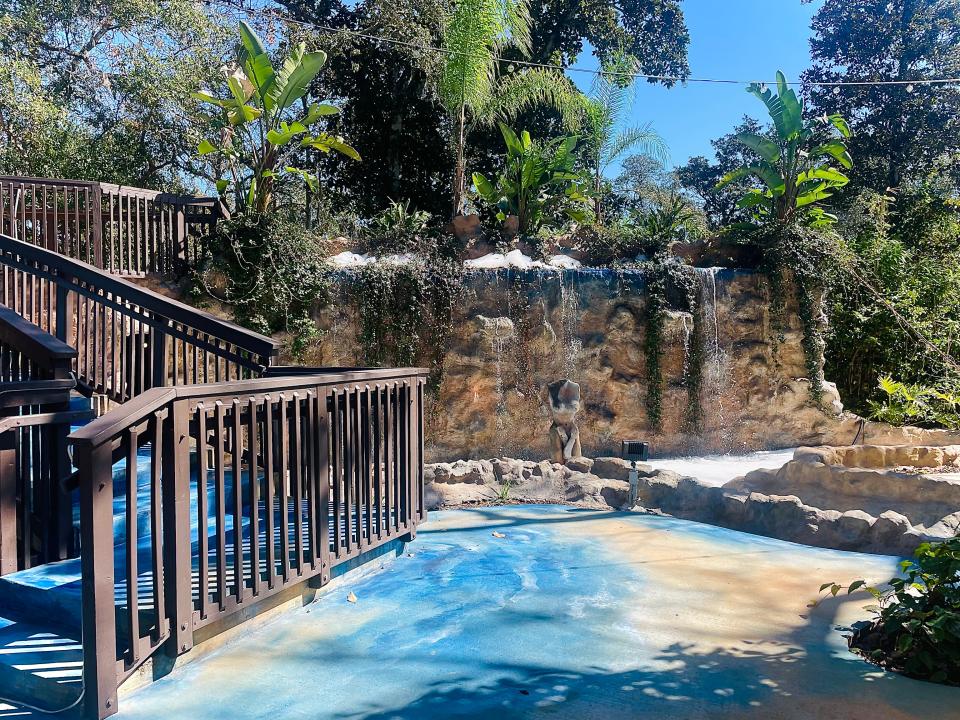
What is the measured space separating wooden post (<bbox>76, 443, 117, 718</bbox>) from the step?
0.16 metres

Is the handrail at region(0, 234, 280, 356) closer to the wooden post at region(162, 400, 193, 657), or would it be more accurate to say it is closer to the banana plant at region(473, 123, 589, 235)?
the wooden post at region(162, 400, 193, 657)

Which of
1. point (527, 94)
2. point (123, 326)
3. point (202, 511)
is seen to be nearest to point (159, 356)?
point (123, 326)

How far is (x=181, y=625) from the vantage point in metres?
2.98

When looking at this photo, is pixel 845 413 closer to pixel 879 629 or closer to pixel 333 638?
pixel 879 629

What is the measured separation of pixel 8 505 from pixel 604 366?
10.3 m

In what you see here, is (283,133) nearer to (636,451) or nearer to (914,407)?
(636,451)

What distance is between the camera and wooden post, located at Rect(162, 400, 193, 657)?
292 cm

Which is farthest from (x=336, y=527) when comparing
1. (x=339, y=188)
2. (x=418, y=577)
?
(x=339, y=188)

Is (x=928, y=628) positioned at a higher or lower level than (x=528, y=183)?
lower

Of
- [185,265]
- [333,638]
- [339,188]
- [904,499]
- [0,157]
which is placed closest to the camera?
[333,638]

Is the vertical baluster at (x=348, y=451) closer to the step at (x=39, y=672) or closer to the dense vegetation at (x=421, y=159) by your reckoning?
the step at (x=39, y=672)

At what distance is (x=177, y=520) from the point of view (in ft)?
9.60

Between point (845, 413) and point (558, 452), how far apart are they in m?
6.07

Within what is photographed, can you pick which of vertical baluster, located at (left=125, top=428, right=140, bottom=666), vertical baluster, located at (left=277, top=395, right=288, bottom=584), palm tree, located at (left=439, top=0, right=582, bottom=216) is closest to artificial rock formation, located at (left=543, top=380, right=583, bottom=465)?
palm tree, located at (left=439, top=0, right=582, bottom=216)
